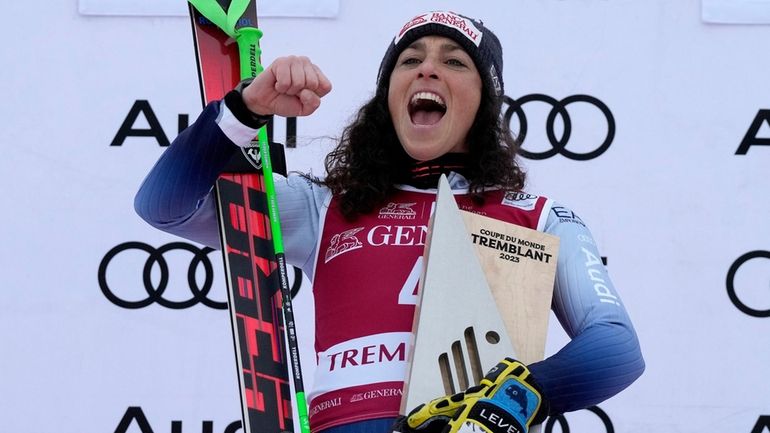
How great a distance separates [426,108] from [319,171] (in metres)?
0.99

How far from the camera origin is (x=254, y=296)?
2205 mm

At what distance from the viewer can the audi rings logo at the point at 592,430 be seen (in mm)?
3064

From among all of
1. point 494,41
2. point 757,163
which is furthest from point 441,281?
point 757,163

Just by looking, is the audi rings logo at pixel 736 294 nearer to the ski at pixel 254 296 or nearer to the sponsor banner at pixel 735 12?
the sponsor banner at pixel 735 12

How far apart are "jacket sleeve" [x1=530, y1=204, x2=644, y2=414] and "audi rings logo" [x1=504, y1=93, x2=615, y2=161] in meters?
1.12

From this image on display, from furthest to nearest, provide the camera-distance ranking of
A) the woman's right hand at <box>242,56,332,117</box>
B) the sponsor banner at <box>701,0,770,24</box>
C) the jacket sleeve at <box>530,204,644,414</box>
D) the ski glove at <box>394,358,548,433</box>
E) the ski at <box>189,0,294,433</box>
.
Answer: the sponsor banner at <box>701,0,770,24</box>
the ski at <box>189,0,294,433</box>
the woman's right hand at <box>242,56,332,117</box>
the jacket sleeve at <box>530,204,644,414</box>
the ski glove at <box>394,358,548,433</box>

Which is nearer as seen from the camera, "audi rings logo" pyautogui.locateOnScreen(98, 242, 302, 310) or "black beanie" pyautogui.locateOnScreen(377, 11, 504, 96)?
"black beanie" pyautogui.locateOnScreen(377, 11, 504, 96)

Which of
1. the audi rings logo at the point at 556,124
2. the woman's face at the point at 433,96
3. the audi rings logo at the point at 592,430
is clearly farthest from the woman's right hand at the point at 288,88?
the audi rings logo at the point at 592,430

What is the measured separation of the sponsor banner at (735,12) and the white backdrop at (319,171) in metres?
0.02

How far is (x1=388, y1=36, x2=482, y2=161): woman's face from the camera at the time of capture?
2150mm

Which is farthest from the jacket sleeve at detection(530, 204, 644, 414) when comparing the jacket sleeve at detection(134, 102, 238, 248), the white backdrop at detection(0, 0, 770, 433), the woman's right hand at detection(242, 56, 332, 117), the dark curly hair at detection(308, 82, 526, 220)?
the white backdrop at detection(0, 0, 770, 433)

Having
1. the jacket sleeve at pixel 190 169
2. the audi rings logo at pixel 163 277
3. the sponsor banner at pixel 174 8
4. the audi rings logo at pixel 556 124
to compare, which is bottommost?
the jacket sleeve at pixel 190 169

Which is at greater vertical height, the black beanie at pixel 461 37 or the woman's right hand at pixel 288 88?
the black beanie at pixel 461 37

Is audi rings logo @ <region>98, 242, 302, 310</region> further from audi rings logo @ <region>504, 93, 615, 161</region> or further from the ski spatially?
the ski
